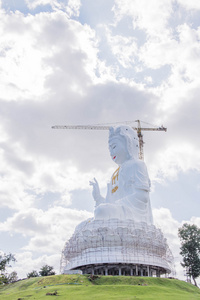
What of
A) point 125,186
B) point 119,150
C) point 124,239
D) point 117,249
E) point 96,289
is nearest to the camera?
point 96,289

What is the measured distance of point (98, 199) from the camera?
105 ft

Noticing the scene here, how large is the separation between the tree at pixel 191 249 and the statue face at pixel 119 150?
29.2ft

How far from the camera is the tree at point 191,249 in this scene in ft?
98.8

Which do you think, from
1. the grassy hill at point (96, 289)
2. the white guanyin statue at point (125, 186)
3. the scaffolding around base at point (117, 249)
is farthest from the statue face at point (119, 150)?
the grassy hill at point (96, 289)

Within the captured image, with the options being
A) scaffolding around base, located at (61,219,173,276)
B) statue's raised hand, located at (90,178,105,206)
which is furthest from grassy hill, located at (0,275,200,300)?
statue's raised hand, located at (90,178,105,206)

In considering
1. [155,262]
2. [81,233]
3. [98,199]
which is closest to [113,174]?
[98,199]

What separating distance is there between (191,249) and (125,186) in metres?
8.49

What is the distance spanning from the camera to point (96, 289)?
16.9 m

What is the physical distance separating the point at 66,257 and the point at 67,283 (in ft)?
28.2

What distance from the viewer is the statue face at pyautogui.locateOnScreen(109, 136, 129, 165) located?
32094 millimetres

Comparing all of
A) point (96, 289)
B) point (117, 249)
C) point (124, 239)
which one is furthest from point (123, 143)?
point (96, 289)

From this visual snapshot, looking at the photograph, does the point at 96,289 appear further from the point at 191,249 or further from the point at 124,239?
the point at 191,249

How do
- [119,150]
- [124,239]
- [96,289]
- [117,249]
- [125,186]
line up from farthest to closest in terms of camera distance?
[119,150], [125,186], [124,239], [117,249], [96,289]

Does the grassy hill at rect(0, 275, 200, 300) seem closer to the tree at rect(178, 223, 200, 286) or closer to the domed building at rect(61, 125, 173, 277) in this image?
the domed building at rect(61, 125, 173, 277)
